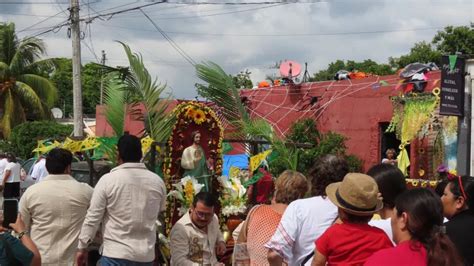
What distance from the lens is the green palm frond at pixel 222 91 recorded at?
9312 mm

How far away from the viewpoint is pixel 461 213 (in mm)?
4066

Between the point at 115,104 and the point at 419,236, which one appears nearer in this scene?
the point at 419,236

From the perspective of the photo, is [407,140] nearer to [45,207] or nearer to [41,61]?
[45,207]

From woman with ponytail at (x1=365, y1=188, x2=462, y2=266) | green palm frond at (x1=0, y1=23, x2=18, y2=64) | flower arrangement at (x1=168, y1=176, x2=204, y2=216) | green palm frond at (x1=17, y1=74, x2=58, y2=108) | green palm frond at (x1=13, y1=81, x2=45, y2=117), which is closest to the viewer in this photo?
woman with ponytail at (x1=365, y1=188, x2=462, y2=266)

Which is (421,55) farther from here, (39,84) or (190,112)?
(190,112)

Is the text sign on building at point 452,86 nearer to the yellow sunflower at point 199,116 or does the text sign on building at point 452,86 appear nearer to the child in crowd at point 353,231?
the yellow sunflower at point 199,116

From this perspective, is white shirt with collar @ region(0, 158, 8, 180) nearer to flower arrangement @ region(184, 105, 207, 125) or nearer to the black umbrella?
flower arrangement @ region(184, 105, 207, 125)

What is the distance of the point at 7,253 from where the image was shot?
12.6ft

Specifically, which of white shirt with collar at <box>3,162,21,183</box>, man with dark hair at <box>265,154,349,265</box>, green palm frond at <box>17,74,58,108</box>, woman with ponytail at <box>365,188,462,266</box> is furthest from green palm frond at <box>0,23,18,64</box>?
woman with ponytail at <box>365,188,462,266</box>

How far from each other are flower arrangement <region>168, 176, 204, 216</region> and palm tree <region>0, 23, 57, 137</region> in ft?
76.7

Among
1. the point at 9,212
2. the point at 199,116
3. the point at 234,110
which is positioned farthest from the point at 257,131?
the point at 9,212

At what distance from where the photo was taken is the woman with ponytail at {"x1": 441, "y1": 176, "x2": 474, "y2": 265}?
12.8 ft

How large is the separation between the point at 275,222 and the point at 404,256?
5.88 ft

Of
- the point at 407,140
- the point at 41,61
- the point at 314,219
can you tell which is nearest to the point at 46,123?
the point at 41,61
